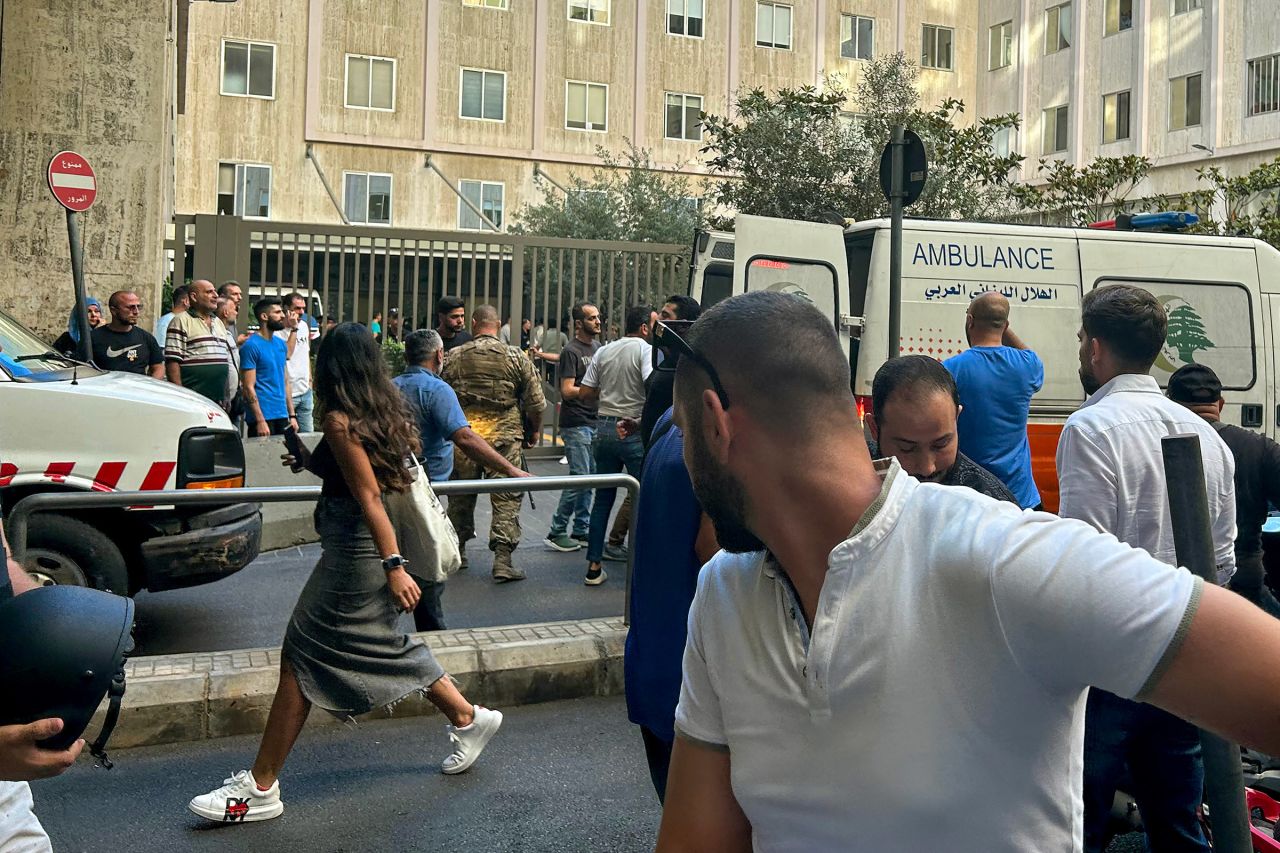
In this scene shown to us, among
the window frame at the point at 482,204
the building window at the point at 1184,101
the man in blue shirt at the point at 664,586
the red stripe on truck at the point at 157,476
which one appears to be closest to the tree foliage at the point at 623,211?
the window frame at the point at 482,204

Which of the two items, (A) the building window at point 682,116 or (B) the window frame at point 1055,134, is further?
(A) the building window at point 682,116

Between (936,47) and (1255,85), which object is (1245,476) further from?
(936,47)

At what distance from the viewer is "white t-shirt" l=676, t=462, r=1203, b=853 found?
132 cm

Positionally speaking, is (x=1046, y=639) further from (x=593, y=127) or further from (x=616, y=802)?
(x=593, y=127)

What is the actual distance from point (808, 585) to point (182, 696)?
4353 mm

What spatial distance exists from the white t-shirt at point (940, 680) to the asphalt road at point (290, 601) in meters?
5.65

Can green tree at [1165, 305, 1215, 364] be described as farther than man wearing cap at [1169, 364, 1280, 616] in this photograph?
Yes

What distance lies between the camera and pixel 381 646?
15.4 feet

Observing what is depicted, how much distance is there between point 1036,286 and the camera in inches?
356

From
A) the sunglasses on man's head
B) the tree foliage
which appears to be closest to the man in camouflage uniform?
the sunglasses on man's head

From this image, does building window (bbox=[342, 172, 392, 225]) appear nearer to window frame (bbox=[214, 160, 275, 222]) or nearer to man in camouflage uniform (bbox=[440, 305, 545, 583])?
window frame (bbox=[214, 160, 275, 222])

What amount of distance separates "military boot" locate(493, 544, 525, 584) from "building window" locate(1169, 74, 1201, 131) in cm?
2863

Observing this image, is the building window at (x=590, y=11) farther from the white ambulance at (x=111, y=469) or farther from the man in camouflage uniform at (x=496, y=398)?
the white ambulance at (x=111, y=469)

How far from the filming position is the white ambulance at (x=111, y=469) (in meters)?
6.22
